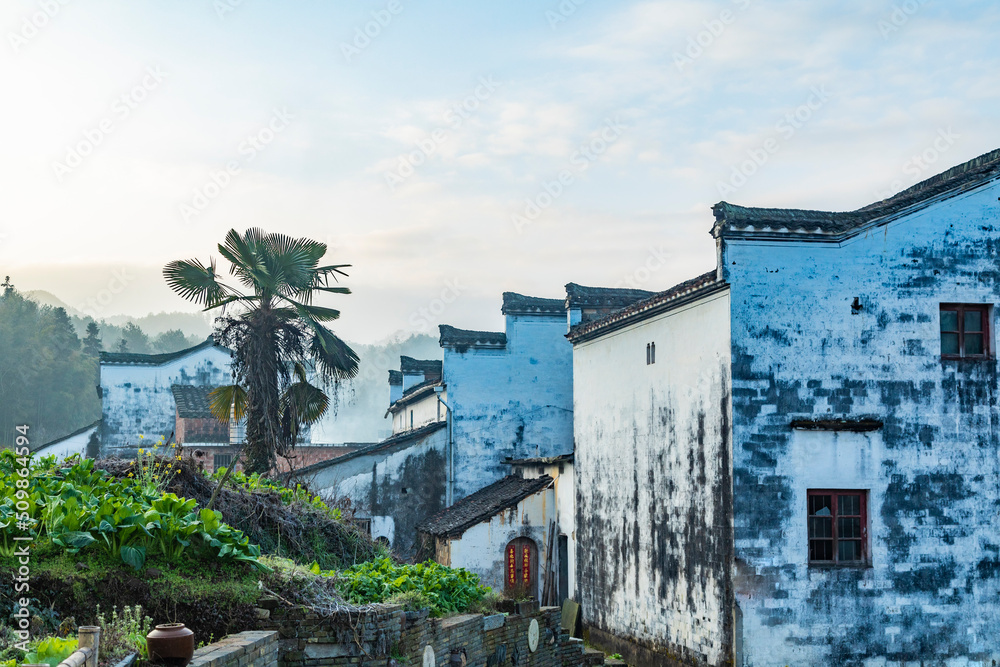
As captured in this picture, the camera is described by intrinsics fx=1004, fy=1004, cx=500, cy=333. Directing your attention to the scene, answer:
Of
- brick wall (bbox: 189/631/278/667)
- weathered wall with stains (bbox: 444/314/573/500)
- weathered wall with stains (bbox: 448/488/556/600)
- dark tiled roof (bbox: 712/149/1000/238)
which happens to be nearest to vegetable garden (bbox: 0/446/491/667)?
brick wall (bbox: 189/631/278/667)

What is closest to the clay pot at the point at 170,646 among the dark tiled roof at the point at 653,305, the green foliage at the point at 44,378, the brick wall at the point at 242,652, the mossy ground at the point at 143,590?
the brick wall at the point at 242,652

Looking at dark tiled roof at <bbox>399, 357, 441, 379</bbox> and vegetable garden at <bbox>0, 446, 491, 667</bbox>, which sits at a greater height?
dark tiled roof at <bbox>399, 357, 441, 379</bbox>

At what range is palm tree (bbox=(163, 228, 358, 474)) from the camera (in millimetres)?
18922

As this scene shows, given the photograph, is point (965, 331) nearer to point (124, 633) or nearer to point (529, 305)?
point (529, 305)

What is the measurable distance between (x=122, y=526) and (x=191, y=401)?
1070 inches

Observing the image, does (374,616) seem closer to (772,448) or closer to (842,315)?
(772,448)

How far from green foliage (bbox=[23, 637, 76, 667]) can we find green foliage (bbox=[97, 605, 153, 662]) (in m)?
0.49

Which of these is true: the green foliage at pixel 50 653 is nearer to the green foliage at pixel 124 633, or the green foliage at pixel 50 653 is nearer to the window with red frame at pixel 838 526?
the green foliage at pixel 124 633

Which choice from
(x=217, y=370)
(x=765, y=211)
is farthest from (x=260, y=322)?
(x=217, y=370)

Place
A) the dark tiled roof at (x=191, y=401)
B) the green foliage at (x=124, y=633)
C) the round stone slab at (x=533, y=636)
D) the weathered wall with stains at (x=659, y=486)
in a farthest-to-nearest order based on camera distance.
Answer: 1. the dark tiled roof at (x=191, y=401)
2. the weathered wall with stains at (x=659, y=486)
3. the round stone slab at (x=533, y=636)
4. the green foliage at (x=124, y=633)

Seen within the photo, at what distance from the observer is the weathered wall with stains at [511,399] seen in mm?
26797

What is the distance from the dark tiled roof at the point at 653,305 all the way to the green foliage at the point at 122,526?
8.95 metres

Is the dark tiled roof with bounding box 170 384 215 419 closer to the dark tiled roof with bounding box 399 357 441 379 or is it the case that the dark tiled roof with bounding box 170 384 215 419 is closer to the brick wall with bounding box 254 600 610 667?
the dark tiled roof with bounding box 399 357 441 379

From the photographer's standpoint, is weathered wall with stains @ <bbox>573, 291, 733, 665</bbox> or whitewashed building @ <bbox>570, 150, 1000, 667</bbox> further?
weathered wall with stains @ <bbox>573, 291, 733, 665</bbox>
